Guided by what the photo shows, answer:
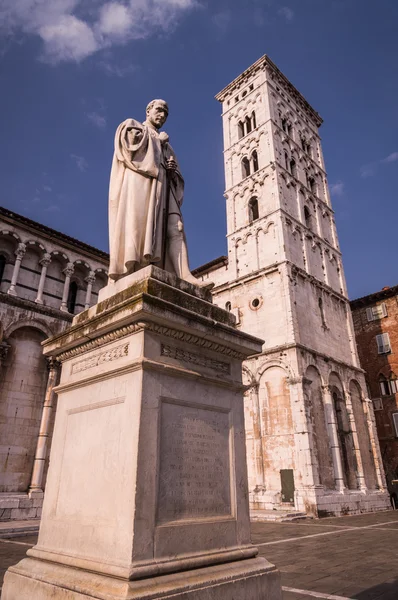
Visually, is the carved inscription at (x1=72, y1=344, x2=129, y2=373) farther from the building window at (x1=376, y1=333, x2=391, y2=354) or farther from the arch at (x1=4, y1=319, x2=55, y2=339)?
the building window at (x1=376, y1=333, x2=391, y2=354)

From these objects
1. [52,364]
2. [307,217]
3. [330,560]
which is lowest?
[330,560]

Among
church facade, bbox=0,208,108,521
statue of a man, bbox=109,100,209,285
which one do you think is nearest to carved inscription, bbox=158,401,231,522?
statue of a man, bbox=109,100,209,285

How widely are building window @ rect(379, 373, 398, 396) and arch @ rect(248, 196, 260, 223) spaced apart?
51.4ft

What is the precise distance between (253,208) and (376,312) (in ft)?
43.0

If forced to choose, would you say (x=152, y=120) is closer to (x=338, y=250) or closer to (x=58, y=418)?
(x=58, y=418)

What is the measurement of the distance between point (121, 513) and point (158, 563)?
1.43ft

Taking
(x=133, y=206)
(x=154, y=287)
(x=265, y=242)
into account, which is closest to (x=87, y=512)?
(x=154, y=287)

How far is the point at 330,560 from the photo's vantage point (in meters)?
7.39

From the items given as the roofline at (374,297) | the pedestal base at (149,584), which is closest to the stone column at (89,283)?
the pedestal base at (149,584)

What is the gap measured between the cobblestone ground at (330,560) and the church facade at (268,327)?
23.3ft

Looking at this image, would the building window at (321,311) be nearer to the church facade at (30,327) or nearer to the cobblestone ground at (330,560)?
the church facade at (30,327)

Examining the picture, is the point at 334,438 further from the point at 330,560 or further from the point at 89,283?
the point at 89,283

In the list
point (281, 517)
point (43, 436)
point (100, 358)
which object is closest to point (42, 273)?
point (43, 436)

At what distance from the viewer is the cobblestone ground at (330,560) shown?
514 cm
